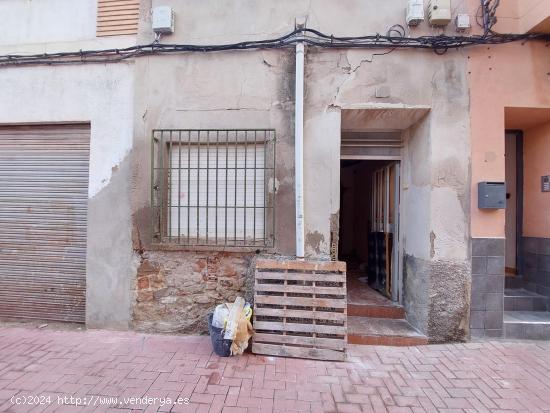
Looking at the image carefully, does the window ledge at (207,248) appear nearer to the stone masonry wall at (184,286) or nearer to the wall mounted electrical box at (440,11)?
the stone masonry wall at (184,286)

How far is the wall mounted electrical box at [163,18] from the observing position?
13.4 feet

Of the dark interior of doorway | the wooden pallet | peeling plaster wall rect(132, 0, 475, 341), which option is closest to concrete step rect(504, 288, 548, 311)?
peeling plaster wall rect(132, 0, 475, 341)

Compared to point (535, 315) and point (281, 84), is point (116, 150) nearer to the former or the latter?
point (281, 84)

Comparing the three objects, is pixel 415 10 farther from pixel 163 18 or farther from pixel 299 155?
pixel 163 18

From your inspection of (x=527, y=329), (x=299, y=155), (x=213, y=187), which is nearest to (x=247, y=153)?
(x=213, y=187)

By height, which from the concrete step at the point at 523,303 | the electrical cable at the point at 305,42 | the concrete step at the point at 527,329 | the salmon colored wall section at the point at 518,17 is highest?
the salmon colored wall section at the point at 518,17

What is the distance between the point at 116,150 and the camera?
13.9ft

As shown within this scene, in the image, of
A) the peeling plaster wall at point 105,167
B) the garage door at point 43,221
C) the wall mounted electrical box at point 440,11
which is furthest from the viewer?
the garage door at point 43,221

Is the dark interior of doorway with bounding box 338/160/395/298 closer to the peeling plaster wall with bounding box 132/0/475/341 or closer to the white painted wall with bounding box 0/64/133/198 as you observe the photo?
the peeling plaster wall with bounding box 132/0/475/341

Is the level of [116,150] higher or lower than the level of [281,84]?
lower

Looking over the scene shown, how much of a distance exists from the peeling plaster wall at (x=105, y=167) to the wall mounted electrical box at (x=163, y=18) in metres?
0.68

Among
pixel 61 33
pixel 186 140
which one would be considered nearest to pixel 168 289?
pixel 186 140

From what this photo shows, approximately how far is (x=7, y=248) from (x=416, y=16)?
627 centimetres

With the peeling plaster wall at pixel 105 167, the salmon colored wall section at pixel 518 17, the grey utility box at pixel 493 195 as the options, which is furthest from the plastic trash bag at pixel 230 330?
the salmon colored wall section at pixel 518 17
